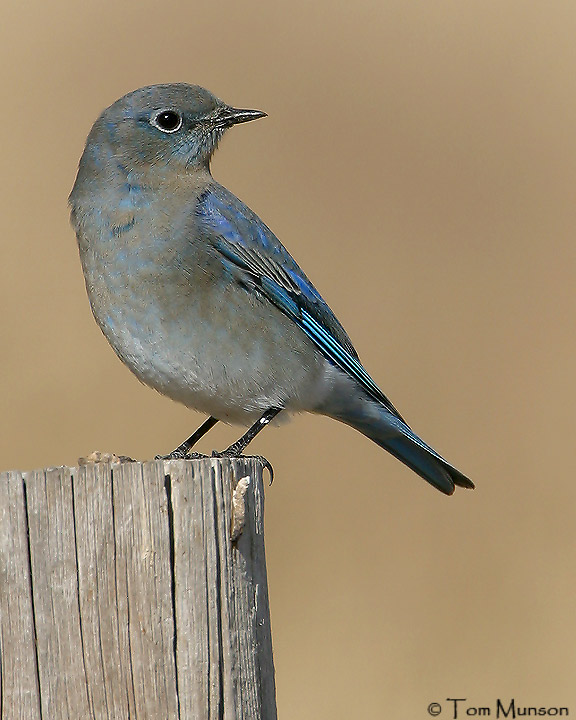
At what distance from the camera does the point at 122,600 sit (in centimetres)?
309

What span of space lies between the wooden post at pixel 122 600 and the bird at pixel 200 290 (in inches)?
57.4

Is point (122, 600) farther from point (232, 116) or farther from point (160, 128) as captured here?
point (232, 116)

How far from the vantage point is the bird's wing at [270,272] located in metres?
5.20

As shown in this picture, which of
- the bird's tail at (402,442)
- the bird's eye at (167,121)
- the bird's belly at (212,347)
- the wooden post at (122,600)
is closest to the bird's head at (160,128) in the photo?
the bird's eye at (167,121)

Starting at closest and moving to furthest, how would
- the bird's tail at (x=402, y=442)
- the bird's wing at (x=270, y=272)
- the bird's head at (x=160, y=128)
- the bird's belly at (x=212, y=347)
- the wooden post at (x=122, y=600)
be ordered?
the wooden post at (x=122, y=600), the bird's belly at (x=212, y=347), the bird's wing at (x=270, y=272), the bird's head at (x=160, y=128), the bird's tail at (x=402, y=442)

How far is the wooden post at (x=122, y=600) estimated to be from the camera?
3.05 m

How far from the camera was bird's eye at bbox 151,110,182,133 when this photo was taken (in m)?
5.49

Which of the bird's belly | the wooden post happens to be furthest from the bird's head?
the wooden post

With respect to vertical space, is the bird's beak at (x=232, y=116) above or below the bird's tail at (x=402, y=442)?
above

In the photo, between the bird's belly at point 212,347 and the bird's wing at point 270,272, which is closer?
the bird's belly at point 212,347

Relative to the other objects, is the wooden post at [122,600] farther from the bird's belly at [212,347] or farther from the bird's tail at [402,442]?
the bird's tail at [402,442]

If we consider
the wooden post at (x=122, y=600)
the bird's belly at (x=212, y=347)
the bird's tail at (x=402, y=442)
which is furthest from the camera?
the bird's tail at (x=402, y=442)

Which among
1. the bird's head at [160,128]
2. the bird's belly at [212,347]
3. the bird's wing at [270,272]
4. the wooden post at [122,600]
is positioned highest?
the bird's head at [160,128]

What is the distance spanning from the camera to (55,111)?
8625 millimetres
